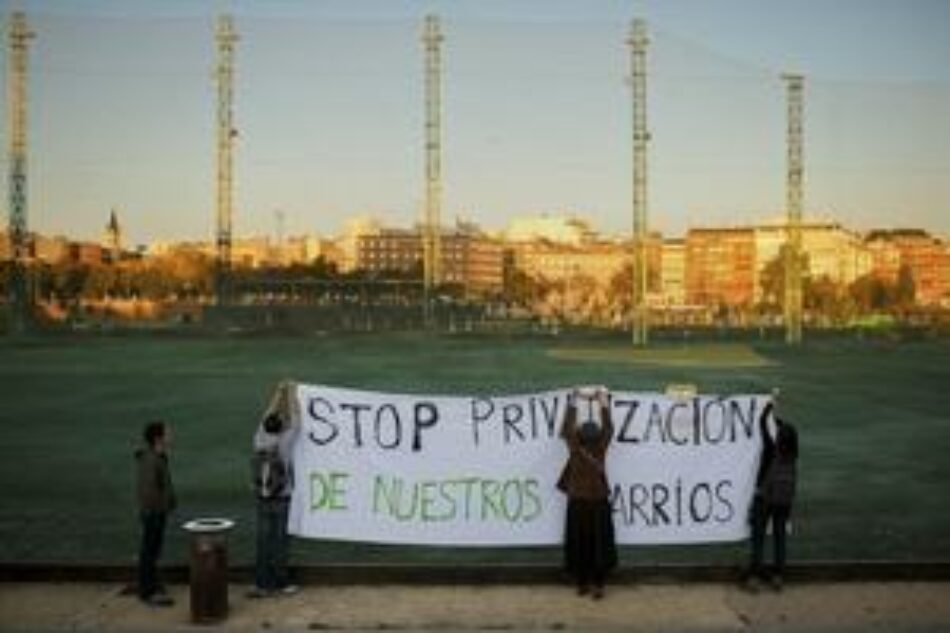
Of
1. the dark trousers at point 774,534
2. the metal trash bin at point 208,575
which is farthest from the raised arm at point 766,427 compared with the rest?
the metal trash bin at point 208,575

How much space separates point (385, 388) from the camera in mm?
40125

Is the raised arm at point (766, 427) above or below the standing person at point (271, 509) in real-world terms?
above

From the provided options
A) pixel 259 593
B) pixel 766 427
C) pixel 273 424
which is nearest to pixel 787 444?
pixel 766 427

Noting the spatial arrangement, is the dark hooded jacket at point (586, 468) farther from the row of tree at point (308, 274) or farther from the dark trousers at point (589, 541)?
the row of tree at point (308, 274)

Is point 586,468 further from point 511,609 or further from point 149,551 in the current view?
point 149,551

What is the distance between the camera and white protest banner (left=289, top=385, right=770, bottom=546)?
12.8 m

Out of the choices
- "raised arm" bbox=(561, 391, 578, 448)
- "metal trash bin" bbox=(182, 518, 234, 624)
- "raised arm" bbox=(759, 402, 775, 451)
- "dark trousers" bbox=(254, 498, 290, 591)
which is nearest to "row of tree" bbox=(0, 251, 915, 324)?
"raised arm" bbox=(759, 402, 775, 451)

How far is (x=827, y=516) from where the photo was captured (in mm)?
16891

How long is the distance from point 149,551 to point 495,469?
3.33 meters

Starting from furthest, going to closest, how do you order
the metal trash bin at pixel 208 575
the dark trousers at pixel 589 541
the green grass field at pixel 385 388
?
the green grass field at pixel 385 388 < the dark trousers at pixel 589 541 < the metal trash bin at pixel 208 575

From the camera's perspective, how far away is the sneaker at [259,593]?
11791mm

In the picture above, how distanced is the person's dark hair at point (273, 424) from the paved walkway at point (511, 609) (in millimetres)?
1458

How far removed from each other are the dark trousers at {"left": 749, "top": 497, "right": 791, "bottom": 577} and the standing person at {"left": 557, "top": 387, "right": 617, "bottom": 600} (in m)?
1.29

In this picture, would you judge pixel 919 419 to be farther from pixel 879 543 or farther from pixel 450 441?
pixel 450 441
